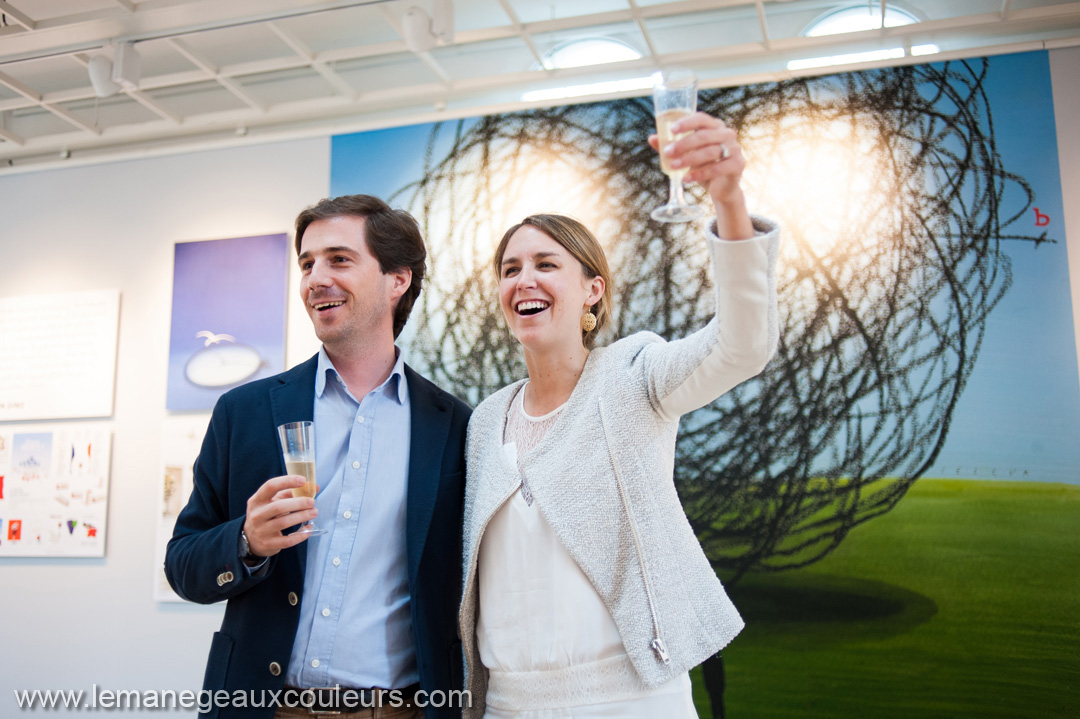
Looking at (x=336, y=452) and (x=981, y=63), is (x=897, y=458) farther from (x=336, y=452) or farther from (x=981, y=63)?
(x=336, y=452)

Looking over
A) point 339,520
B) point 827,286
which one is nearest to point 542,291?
point 339,520

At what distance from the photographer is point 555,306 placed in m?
2.03

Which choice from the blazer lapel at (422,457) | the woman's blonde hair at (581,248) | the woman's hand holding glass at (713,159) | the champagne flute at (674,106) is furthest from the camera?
the woman's blonde hair at (581,248)

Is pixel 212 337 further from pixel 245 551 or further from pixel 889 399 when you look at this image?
pixel 889 399

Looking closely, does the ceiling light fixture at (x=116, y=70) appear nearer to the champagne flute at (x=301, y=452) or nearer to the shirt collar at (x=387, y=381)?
the shirt collar at (x=387, y=381)

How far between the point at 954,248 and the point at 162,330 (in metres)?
4.62

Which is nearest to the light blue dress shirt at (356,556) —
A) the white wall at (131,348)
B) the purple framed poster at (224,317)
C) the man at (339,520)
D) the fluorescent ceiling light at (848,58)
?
the man at (339,520)

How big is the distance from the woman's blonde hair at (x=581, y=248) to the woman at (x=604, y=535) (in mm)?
115

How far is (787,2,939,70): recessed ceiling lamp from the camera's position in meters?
4.46

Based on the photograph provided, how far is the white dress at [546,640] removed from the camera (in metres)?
1.69

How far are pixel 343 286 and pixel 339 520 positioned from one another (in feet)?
1.98

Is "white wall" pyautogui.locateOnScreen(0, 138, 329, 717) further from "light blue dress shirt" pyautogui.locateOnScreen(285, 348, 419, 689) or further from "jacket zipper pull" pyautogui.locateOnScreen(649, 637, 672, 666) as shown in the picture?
"jacket zipper pull" pyautogui.locateOnScreen(649, 637, 672, 666)

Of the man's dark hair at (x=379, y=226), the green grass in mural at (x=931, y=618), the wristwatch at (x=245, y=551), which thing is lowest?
the green grass in mural at (x=931, y=618)

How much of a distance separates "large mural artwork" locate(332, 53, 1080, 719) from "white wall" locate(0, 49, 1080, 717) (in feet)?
6.56
